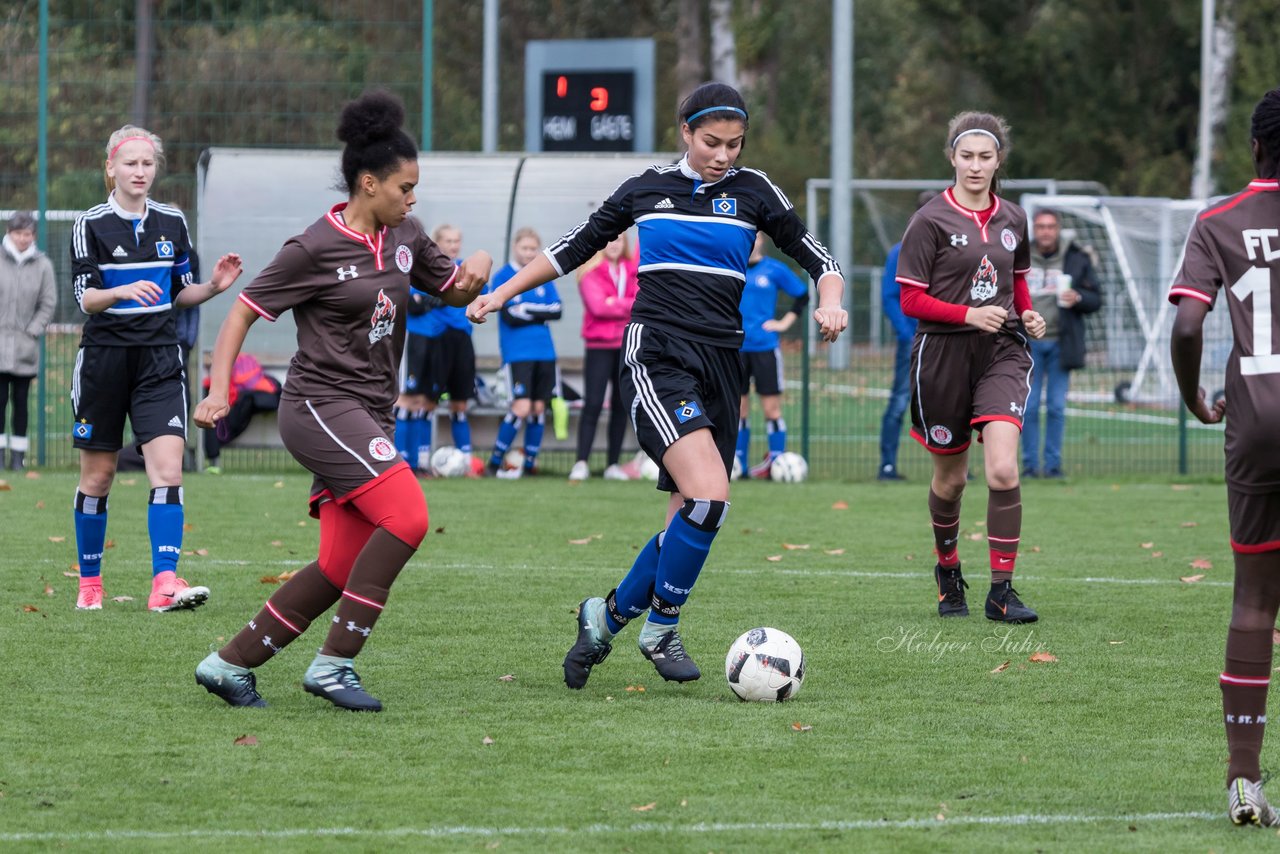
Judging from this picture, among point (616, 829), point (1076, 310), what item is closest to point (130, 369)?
point (616, 829)

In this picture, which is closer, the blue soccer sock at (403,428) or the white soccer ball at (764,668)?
the white soccer ball at (764,668)

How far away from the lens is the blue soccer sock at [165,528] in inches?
318

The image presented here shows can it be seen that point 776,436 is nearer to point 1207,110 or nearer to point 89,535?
point 89,535

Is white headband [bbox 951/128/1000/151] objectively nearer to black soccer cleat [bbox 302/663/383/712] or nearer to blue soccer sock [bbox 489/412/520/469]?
black soccer cleat [bbox 302/663/383/712]

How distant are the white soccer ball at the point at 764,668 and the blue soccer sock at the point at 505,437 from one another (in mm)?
8743

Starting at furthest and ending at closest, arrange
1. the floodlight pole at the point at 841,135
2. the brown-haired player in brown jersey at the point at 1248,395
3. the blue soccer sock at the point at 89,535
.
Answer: the floodlight pole at the point at 841,135 → the blue soccer sock at the point at 89,535 → the brown-haired player in brown jersey at the point at 1248,395

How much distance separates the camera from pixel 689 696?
6.27m

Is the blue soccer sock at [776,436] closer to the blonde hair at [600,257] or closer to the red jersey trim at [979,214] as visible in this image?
the blonde hair at [600,257]

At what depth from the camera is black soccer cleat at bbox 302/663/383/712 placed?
232 inches

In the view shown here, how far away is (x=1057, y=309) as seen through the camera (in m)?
14.6

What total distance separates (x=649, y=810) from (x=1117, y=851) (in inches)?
46.9

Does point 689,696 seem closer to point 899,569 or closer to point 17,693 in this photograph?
point 17,693

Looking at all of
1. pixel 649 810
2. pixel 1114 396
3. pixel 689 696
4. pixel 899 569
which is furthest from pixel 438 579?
pixel 1114 396

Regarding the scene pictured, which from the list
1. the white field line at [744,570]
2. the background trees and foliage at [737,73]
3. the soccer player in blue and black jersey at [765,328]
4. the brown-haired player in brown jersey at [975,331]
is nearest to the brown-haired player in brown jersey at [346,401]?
the brown-haired player in brown jersey at [975,331]
